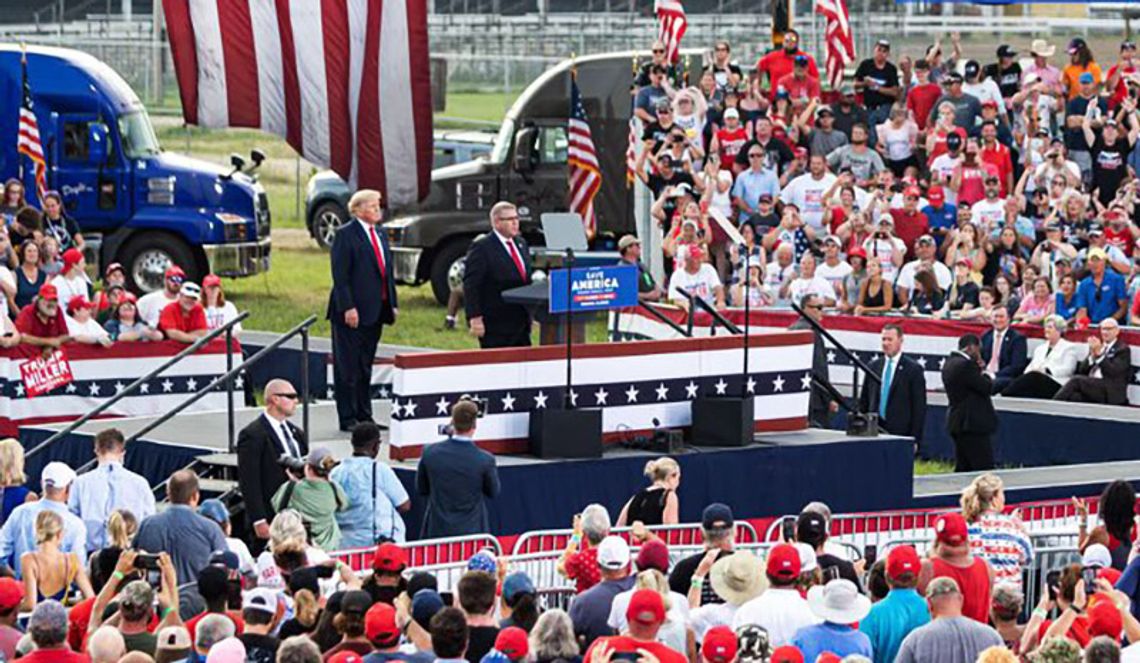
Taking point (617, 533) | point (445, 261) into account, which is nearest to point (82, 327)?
point (617, 533)

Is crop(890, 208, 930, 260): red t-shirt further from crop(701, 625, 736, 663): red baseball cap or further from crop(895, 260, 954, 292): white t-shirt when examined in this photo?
crop(701, 625, 736, 663): red baseball cap

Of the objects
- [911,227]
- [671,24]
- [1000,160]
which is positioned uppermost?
[671,24]

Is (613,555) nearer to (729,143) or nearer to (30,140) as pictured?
(729,143)

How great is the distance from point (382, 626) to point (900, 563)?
266 centimetres

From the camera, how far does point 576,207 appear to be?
30406 mm

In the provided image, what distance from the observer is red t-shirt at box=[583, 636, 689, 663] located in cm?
1088

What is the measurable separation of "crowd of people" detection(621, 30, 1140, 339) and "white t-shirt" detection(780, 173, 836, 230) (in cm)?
2

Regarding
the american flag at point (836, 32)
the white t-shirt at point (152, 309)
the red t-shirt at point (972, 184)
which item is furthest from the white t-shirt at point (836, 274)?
the white t-shirt at point (152, 309)

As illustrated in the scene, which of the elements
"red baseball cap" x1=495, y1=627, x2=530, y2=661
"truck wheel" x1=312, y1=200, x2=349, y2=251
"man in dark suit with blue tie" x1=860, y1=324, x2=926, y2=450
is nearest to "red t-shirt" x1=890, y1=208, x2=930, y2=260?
"man in dark suit with blue tie" x1=860, y1=324, x2=926, y2=450

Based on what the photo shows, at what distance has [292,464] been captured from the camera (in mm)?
16422

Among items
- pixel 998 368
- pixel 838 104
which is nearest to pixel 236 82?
pixel 998 368

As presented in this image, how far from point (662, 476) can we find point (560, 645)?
5003 millimetres

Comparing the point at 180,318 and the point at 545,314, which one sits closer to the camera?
the point at 545,314

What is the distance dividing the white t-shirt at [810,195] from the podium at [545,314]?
901 cm
